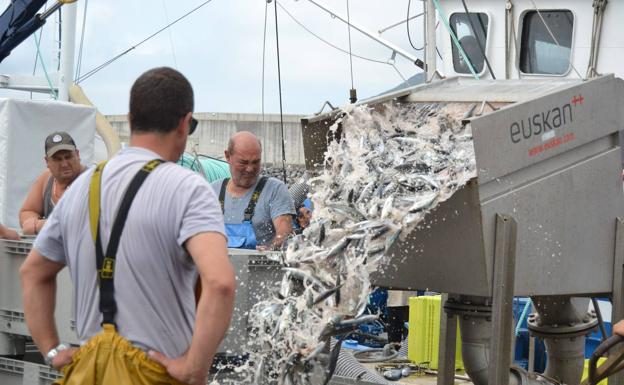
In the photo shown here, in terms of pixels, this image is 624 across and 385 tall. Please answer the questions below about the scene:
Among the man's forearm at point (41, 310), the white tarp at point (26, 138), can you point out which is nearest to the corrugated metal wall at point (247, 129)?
the white tarp at point (26, 138)

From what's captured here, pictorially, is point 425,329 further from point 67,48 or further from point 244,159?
point 67,48

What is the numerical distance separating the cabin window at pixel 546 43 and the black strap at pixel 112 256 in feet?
31.6

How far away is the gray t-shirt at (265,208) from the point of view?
7086 millimetres

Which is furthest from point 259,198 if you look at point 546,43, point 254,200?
point 546,43

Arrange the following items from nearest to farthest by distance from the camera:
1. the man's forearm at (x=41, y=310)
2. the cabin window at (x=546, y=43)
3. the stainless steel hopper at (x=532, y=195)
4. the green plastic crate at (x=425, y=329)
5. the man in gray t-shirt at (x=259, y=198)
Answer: the man's forearm at (x=41, y=310) → the stainless steel hopper at (x=532, y=195) → the man in gray t-shirt at (x=259, y=198) → the green plastic crate at (x=425, y=329) → the cabin window at (x=546, y=43)

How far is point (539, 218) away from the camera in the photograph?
18.9 feet

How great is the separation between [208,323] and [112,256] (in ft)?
1.29

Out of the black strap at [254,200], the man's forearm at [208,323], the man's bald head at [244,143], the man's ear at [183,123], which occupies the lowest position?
the man's forearm at [208,323]

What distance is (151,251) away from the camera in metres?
3.40

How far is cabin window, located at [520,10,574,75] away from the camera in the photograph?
1244cm

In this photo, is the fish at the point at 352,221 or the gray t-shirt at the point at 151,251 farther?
the fish at the point at 352,221

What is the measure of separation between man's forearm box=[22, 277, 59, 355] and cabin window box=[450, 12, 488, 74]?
979 cm

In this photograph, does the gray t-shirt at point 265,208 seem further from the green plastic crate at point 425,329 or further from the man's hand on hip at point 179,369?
the man's hand on hip at point 179,369

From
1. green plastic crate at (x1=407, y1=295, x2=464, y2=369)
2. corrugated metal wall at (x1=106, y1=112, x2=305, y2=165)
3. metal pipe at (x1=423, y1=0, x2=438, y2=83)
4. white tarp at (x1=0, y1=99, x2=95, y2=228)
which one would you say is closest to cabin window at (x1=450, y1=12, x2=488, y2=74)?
metal pipe at (x1=423, y1=0, x2=438, y2=83)
